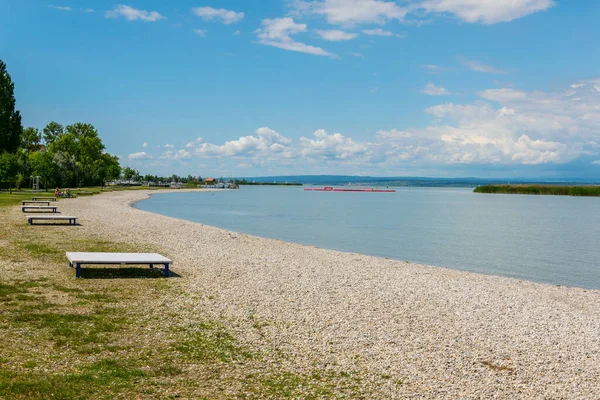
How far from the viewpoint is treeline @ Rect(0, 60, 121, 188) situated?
66.1 metres

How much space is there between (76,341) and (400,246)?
25.9m

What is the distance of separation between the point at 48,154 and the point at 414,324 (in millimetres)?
87865

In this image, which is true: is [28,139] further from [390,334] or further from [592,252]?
[390,334]

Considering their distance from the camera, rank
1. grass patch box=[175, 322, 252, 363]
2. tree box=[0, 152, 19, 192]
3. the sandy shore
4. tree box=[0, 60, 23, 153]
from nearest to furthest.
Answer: the sandy shore → grass patch box=[175, 322, 252, 363] → tree box=[0, 152, 19, 192] → tree box=[0, 60, 23, 153]

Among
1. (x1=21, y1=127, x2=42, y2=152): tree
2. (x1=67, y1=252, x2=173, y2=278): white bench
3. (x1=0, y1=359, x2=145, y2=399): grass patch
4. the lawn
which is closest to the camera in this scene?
(x1=0, y1=359, x2=145, y2=399): grass patch

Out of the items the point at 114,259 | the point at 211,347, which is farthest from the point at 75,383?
the point at 114,259

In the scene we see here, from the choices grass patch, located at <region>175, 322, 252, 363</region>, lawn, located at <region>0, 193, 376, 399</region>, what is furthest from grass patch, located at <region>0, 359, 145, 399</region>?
grass patch, located at <region>175, 322, 252, 363</region>

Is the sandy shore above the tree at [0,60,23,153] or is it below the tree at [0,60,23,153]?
below

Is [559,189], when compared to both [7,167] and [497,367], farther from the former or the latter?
[497,367]

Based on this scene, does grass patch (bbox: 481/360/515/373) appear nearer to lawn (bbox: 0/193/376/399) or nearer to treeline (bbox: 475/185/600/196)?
lawn (bbox: 0/193/376/399)

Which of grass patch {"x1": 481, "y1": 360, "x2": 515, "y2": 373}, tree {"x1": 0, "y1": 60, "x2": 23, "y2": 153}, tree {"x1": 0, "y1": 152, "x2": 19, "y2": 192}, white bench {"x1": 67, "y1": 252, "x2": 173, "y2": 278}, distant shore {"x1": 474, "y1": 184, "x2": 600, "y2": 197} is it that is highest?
tree {"x1": 0, "y1": 60, "x2": 23, "y2": 153}

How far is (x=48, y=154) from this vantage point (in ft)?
281

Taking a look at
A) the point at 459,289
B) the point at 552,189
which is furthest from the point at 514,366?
the point at 552,189

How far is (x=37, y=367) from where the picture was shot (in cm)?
711
